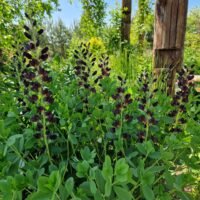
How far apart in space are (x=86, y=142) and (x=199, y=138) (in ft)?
1.53

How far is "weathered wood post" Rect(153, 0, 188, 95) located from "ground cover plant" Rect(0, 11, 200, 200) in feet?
2.38

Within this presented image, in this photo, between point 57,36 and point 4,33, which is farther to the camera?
point 57,36

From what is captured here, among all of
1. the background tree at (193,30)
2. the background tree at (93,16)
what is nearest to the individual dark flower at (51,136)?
the background tree at (93,16)

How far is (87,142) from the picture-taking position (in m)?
1.29

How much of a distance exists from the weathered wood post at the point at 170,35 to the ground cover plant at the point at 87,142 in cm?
73

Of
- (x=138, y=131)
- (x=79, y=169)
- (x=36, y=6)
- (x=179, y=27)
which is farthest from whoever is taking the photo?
(x=36, y=6)

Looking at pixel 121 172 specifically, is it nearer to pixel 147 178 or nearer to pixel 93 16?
pixel 147 178

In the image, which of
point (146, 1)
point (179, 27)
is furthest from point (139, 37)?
point (179, 27)

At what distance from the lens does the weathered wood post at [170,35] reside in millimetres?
2158

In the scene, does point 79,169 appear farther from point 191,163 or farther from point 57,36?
point 57,36

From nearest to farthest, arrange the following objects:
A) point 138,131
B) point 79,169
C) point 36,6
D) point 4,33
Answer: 1. point 79,169
2. point 138,131
3. point 4,33
4. point 36,6

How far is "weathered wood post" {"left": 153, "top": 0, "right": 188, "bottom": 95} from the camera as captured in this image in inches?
85.0

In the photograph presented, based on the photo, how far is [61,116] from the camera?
1188 millimetres

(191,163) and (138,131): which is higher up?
(138,131)
